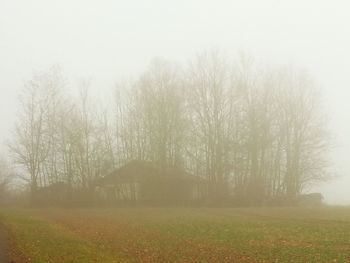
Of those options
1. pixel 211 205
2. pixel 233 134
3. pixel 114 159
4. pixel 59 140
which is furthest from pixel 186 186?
pixel 59 140

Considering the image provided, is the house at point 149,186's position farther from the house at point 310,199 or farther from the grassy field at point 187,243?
the grassy field at point 187,243

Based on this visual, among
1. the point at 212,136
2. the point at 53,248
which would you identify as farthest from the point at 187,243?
the point at 212,136

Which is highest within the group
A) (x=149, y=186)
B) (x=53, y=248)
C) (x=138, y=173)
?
(x=138, y=173)

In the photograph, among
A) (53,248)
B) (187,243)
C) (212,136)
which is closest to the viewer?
(53,248)

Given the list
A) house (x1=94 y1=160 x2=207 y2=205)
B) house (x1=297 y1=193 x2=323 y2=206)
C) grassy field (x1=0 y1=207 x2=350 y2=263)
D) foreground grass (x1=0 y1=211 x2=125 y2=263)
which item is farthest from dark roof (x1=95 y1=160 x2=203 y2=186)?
foreground grass (x1=0 y1=211 x2=125 y2=263)

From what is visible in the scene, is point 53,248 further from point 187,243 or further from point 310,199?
point 310,199

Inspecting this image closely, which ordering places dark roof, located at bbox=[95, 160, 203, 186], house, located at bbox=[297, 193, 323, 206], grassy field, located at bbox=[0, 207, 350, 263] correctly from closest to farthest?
grassy field, located at bbox=[0, 207, 350, 263] → house, located at bbox=[297, 193, 323, 206] → dark roof, located at bbox=[95, 160, 203, 186]

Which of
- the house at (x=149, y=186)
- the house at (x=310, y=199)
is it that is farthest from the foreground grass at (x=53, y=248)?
Answer: the house at (x=310, y=199)

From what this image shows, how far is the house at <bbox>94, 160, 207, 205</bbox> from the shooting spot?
217 ft

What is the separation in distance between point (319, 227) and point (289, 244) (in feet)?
26.5

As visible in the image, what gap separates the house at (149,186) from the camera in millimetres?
66000

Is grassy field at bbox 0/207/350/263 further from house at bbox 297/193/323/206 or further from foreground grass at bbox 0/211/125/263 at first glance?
house at bbox 297/193/323/206

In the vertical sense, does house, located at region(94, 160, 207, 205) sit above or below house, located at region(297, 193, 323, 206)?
above

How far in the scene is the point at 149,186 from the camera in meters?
66.8
